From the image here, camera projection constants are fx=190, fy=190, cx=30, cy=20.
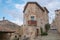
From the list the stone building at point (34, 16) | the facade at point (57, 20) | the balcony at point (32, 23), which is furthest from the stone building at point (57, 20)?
the balcony at point (32, 23)

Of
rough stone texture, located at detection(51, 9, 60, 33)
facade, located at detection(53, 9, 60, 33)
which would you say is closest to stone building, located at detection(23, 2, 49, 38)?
rough stone texture, located at detection(51, 9, 60, 33)

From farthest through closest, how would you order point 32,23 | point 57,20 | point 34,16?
point 57,20 → point 34,16 → point 32,23

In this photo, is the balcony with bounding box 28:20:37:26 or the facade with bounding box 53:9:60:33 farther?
the facade with bounding box 53:9:60:33

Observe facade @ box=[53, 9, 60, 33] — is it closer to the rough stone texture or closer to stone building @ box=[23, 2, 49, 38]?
the rough stone texture

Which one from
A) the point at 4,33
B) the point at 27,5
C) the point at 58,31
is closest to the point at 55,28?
the point at 58,31

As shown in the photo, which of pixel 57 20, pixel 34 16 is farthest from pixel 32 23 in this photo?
pixel 57 20

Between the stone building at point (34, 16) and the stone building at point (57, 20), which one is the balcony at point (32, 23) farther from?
the stone building at point (57, 20)

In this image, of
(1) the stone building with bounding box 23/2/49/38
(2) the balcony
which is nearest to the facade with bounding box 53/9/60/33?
(1) the stone building with bounding box 23/2/49/38

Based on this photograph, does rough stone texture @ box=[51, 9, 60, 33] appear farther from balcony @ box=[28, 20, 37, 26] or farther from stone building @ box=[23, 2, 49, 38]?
balcony @ box=[28, 20, 37, 26]

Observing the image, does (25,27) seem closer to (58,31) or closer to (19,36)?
(19,36)

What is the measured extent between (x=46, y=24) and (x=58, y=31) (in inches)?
130

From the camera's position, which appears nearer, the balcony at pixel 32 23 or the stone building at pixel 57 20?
the balcony at pixel 32 23

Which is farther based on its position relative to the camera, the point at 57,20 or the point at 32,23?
the point at 57,20

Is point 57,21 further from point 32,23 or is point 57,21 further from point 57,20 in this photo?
point 32,23
